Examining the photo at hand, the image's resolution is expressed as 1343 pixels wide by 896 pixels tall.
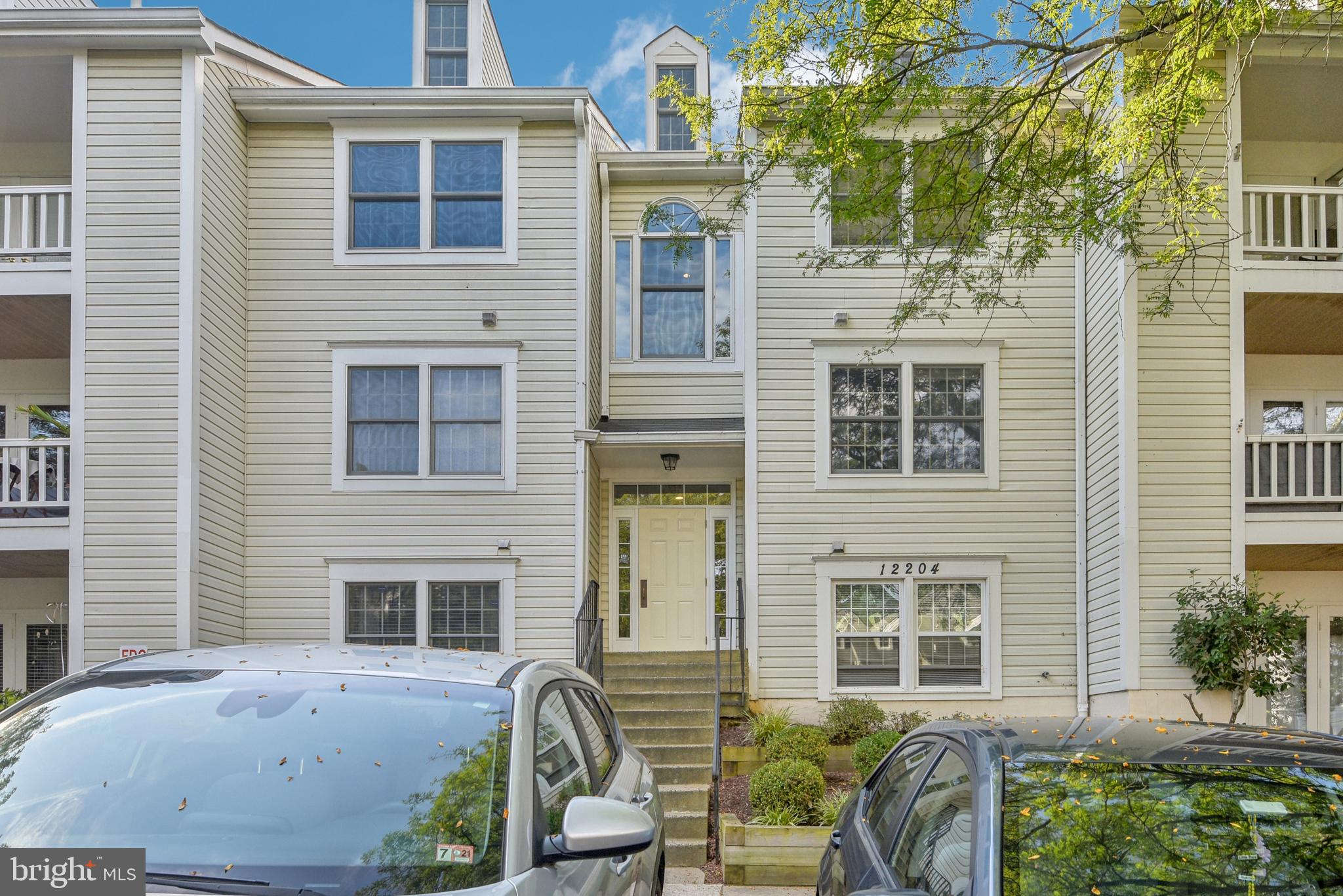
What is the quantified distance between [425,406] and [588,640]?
3.43 metres

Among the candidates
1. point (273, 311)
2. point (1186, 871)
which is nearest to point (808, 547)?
point (273, 311)

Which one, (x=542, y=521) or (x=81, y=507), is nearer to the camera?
(x=81, y=507)

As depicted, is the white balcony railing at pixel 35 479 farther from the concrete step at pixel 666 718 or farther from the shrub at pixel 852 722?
the shrub at pixel 852 722

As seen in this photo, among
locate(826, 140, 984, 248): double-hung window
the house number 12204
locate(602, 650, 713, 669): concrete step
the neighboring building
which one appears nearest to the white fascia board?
the neighboring building

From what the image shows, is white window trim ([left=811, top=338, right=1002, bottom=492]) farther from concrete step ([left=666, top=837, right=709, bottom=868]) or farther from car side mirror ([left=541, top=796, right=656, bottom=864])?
car side mirror ([left=541, top=796, right=656, bottom=864])

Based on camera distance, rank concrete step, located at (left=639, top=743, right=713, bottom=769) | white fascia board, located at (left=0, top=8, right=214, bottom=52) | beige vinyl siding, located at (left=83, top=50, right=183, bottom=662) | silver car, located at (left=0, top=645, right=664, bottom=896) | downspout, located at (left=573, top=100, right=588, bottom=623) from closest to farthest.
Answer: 1. silver car, located at (left=0, top=645, right=664, bottom=896)
2. concrete step, located at (left=639, top=743, right=713, bottom=769)
3. beige vinyl siding, located at (left=83, top=50, right=183, bottom=662)
4. white fascia board, located at (left=0, top=8, right=214, bottom=52)
5. downspout, located at (left=573, top=100, right=588, bottom=623)

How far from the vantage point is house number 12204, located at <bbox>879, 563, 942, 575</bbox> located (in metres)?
12.1

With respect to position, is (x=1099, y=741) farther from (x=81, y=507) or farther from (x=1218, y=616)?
(x=81, y=507)

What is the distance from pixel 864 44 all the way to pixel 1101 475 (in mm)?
5909

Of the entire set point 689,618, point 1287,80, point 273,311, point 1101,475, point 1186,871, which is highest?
point 1287,80

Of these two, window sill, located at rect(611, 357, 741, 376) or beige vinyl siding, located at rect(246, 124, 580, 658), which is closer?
beige vinyl siding, located at rect(246, 124, 580, 658)

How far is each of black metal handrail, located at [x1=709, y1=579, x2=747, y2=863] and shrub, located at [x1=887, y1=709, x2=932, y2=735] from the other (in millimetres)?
1612

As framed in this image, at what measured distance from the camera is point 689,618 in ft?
44.2

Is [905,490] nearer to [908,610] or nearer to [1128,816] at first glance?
[908,610]
